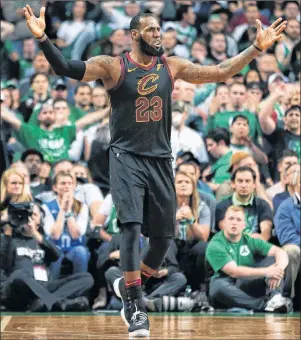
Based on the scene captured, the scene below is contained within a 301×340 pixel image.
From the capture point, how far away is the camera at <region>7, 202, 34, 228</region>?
12.5m

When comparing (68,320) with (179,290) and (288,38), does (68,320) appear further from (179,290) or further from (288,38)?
(288,38)

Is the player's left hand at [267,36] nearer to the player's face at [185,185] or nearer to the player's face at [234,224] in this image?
the player's face at [234,224]

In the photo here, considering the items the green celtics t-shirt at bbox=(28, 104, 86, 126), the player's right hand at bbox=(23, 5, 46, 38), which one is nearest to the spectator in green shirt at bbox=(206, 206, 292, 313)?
the green celtics t-shirt at bbox=(28, 104, 86, 126)

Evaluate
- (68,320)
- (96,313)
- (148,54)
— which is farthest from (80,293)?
(148,54)

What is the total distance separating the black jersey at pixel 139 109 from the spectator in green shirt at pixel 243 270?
4446 mm

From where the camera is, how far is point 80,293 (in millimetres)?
12516

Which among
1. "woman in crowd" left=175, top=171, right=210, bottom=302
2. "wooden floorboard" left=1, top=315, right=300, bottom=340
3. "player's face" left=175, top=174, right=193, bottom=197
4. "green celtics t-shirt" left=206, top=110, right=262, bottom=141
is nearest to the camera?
"wooden floorboard" left=1, top=315, right=300, bottom=340

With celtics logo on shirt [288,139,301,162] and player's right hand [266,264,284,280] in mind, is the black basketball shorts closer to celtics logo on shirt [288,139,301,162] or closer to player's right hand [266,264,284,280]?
player's right hand [266,264,284,280]

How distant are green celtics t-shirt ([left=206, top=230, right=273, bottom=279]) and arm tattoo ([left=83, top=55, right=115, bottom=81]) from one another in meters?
4.78

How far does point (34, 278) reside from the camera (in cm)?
1245

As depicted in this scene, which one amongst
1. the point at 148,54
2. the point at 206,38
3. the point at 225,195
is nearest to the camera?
the point at 148,54

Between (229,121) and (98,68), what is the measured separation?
222 inches

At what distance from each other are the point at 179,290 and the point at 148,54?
16.1 ft

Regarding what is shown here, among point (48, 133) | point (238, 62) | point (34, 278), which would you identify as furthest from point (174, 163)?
point (238, 62)
